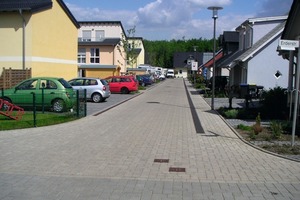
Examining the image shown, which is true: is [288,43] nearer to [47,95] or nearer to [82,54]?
[47,95]

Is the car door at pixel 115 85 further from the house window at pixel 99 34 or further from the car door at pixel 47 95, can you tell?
the house window at pixel 99 34

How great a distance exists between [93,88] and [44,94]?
7377 millimetres

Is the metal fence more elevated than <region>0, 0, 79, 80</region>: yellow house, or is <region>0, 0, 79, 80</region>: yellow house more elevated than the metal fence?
<region>0, 0, 79, 80</region>: yellow house

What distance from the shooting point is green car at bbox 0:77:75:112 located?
1659 cm

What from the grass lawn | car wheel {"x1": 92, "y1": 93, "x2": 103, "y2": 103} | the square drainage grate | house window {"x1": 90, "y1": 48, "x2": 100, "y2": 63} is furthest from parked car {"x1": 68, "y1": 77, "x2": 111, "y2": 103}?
house window {"x1": 90, "y1": 48, "x2": 100, "y2": 63}

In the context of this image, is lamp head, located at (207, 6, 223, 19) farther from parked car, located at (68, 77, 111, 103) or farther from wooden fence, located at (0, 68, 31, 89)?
wooden fence, located at (0, 68, 31, 89)

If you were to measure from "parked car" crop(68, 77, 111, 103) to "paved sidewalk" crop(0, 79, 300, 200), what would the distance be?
11639 millimetres

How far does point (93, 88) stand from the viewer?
950 inches

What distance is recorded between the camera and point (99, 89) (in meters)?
24.1

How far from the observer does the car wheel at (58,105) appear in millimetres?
16714

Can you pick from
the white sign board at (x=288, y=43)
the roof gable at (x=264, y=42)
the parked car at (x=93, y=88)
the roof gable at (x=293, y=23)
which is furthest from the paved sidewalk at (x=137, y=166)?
the roof gable at (x=264, y=42)

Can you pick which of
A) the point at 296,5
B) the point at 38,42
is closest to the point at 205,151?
the point at 296,5

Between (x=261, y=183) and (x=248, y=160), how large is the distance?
182 cm

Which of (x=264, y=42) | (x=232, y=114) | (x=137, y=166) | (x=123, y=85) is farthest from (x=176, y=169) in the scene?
Answer: (x=123, y=85)
